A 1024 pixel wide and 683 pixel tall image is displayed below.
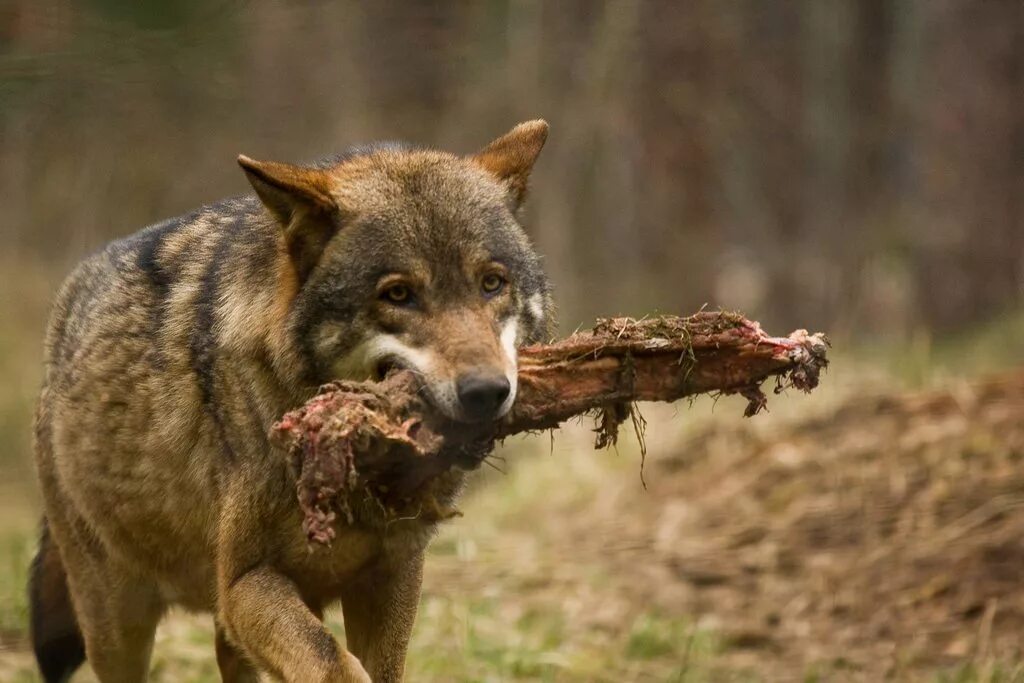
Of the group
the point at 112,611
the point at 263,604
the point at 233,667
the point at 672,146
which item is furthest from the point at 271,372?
the point at 672,146

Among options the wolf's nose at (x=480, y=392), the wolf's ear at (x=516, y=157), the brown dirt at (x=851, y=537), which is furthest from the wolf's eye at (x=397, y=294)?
the brown dirt at (x=851, y=537)

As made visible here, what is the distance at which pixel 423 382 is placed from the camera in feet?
11.9

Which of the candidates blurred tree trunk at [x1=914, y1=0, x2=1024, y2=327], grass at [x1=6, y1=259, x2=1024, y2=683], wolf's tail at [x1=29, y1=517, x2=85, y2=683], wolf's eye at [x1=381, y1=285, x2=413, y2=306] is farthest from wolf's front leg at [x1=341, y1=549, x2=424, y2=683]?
blurred tree trunk at [x1=914, y1=0, x2=1024, y2=327]

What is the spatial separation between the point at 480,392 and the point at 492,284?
2.00ft

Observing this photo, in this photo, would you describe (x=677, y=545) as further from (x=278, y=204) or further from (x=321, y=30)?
(x=321, y=30)

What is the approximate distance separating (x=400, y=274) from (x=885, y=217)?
34.6 feet

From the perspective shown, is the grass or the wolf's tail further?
the grass

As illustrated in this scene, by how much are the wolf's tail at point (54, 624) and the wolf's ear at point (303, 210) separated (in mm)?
2162

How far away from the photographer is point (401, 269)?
3.87m

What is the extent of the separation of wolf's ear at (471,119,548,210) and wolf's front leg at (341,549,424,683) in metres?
1.31

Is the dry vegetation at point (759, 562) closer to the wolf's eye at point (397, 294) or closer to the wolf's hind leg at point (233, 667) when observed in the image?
the wolf's hind leg at point (233, 667)

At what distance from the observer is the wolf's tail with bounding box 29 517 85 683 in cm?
523

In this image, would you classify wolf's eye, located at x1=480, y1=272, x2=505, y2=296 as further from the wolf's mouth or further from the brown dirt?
the brown dirt

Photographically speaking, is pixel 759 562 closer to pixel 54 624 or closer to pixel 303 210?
pixel 54 624
